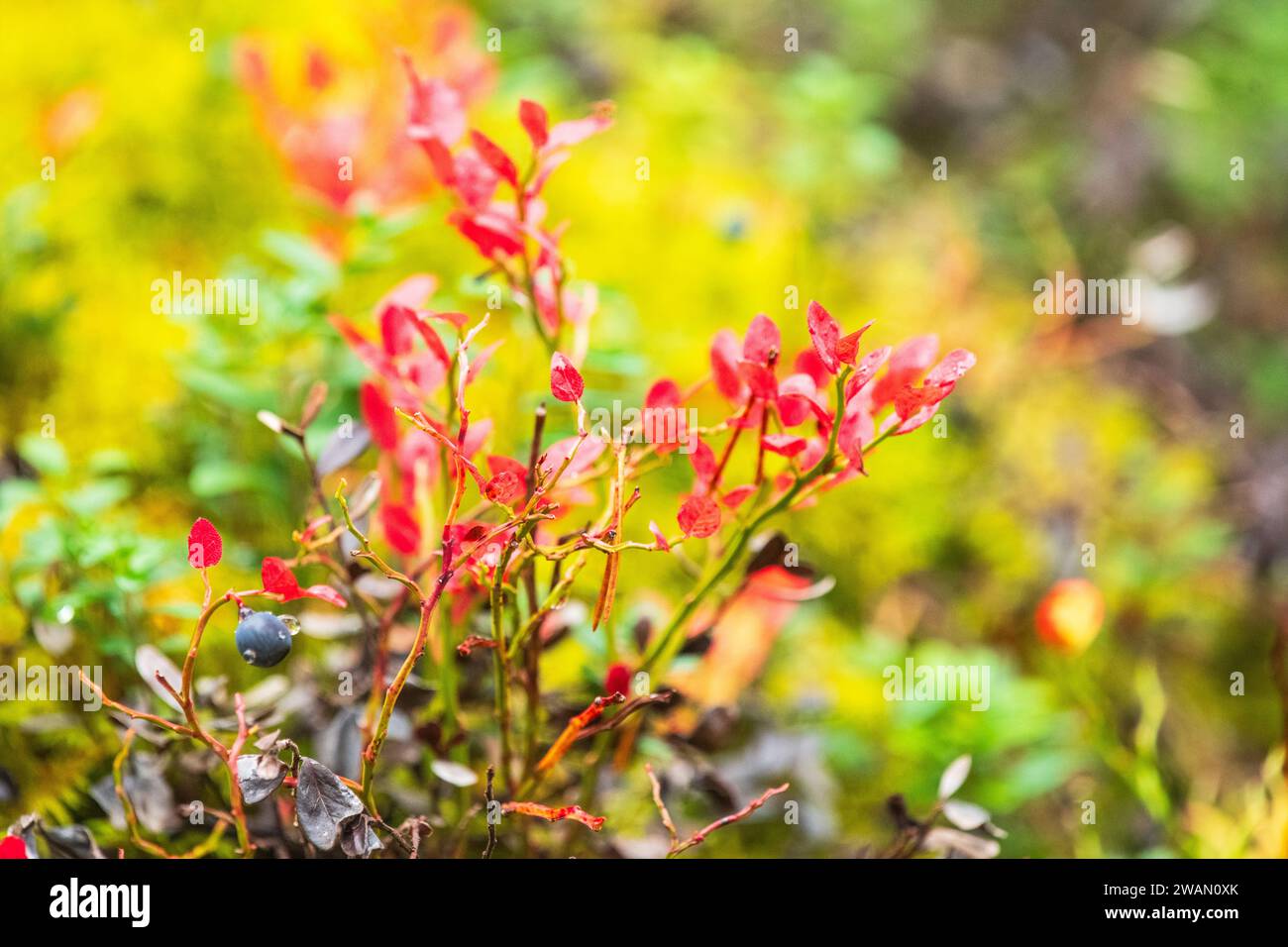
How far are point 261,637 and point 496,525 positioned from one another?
6.9 inches

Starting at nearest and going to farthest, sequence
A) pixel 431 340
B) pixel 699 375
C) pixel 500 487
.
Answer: pixel 500 487
pixel 431 340
pixel 699 375

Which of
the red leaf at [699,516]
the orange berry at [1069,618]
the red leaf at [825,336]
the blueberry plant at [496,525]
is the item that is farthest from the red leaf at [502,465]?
the orange berry at [1069,618]

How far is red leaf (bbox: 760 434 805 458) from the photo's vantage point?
0.71 metres

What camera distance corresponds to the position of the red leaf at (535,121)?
775mm

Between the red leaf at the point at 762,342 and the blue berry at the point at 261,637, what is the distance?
37 centimetres

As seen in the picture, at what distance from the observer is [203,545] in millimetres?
684

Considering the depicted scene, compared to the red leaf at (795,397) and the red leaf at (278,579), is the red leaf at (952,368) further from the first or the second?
the red leaf at (278,579)

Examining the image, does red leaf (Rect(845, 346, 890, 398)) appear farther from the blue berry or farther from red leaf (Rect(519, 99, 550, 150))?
the blue berry

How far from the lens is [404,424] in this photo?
899mm

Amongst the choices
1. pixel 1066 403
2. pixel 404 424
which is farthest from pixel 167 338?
pixel 1066 403

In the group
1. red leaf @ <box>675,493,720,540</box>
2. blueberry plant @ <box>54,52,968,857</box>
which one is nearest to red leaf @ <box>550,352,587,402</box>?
blueberry plant @ <box>54,52,968,857</box>

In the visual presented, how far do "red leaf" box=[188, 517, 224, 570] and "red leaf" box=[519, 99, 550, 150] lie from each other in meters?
0.36

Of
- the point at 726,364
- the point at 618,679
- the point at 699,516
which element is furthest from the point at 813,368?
the point at 618,679

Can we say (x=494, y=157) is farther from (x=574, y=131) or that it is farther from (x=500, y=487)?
(x=500, y=487)
